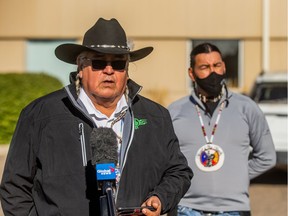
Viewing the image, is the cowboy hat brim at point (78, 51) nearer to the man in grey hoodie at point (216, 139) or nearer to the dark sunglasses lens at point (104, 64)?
the dark sunglasses lens at point (104, 64)

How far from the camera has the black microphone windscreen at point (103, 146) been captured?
11.6ft

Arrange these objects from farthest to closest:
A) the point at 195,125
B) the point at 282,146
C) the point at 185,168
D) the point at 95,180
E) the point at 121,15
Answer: the point at 121,15 → the point at 282,146 → the point at 195,125 → the point at 185,168 → the point at 95,180

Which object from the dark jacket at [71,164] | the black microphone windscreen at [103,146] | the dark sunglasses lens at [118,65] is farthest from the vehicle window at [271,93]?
the black microphone windscreen at [103,146]

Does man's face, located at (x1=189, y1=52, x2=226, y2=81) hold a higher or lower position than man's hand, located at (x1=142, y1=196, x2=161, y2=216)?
higher

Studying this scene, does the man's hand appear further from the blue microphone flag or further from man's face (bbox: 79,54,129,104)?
man's face (bbox: 79,54,129,104)

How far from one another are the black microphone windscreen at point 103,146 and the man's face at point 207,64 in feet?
7.42

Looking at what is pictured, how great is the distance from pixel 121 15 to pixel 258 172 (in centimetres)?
1709

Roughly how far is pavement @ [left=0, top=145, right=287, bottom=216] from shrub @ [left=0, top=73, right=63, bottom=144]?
2.39 ft

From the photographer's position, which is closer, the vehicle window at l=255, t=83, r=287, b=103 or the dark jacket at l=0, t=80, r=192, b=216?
the dark jacket at l=0, t=80, r=192, b=216

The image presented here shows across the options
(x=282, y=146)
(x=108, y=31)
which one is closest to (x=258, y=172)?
(x=108, y=31)

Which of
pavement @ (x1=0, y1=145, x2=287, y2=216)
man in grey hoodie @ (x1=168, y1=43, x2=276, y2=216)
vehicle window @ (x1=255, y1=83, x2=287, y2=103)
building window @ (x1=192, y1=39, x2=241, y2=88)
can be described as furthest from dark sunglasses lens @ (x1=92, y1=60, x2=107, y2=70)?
building window @ (x1=192, y1=39, x2=241, y2=88)

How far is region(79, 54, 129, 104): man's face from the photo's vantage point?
3990 mm

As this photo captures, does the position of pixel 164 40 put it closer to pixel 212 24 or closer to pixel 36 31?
pixel 212 24

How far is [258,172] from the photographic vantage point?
19.5 ft
